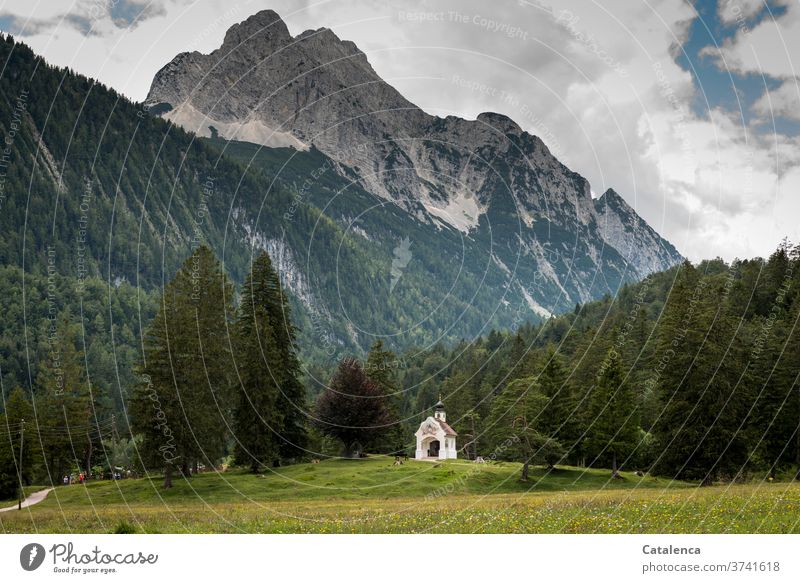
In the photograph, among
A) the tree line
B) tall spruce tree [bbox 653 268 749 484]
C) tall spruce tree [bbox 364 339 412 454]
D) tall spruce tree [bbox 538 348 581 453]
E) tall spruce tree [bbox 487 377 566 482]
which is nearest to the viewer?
tall spruce tree [bbox 653 268 749 484]

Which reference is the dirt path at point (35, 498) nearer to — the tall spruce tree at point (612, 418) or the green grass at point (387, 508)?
the green grass at point (387, 508)

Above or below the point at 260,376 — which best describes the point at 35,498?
below

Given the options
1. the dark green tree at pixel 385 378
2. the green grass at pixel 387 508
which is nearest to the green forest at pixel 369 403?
the dark green tree at pixel 385 378

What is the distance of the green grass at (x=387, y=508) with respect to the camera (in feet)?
95.8

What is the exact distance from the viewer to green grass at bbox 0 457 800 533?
1149 inches

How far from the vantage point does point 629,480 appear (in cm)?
6894

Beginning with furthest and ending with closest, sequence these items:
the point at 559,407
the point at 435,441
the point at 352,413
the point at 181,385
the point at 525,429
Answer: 1. the point at 435,441
2. the point at 352,413
3. the point at 559,407
4. the point at 525,429
5. the point at 181,385

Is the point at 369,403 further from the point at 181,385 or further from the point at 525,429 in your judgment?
the point at 181,385

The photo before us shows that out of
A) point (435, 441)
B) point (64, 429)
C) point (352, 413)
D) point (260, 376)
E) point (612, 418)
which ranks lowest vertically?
point (435, 441)

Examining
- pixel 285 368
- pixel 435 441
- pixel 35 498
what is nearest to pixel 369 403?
pixel 435 441

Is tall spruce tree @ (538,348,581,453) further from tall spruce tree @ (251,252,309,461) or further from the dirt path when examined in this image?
the dirt path

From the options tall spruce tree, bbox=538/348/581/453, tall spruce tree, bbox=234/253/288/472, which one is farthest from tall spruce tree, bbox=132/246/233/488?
tall spruce tree, bbox=538/348/581/453

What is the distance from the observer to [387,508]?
41719mm

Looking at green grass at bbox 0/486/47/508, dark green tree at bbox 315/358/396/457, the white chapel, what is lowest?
green grass at bbox 0/486/47/508
